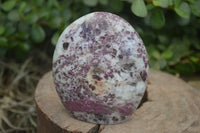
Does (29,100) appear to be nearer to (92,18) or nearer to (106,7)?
(106,7)

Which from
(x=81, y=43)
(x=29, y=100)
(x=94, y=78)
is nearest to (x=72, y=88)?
(x=94, y=78)

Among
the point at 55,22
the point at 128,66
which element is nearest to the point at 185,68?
the point at 55,22

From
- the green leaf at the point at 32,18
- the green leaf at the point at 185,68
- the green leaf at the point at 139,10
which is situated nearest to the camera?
the green leaf at the point at 139,10

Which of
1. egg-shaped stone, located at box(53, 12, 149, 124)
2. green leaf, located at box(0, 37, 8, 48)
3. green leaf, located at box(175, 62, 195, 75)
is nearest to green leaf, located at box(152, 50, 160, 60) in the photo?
green leaf, located at box(175, 62, 195, 75)

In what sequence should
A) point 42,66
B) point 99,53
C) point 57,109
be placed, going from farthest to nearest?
1. point 42,66
2. point 57,109
3. point 99,53

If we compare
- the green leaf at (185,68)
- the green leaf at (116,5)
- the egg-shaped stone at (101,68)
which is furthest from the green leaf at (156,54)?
the egg-shaped stone at (101,68)

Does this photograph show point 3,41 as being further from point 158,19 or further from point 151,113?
point 151,113

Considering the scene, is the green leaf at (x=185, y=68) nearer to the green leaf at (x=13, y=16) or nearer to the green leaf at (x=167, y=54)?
the green leaf at (x=167, y=54)

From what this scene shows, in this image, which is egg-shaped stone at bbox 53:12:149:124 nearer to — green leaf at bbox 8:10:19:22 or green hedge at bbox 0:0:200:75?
green hedge at bbox 0:0:200:75

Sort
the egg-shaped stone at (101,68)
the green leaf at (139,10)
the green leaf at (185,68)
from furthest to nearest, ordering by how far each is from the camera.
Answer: the green leaf at (185,68), the green leaf at (139,10), the egg-shaped stone at (101,68)
